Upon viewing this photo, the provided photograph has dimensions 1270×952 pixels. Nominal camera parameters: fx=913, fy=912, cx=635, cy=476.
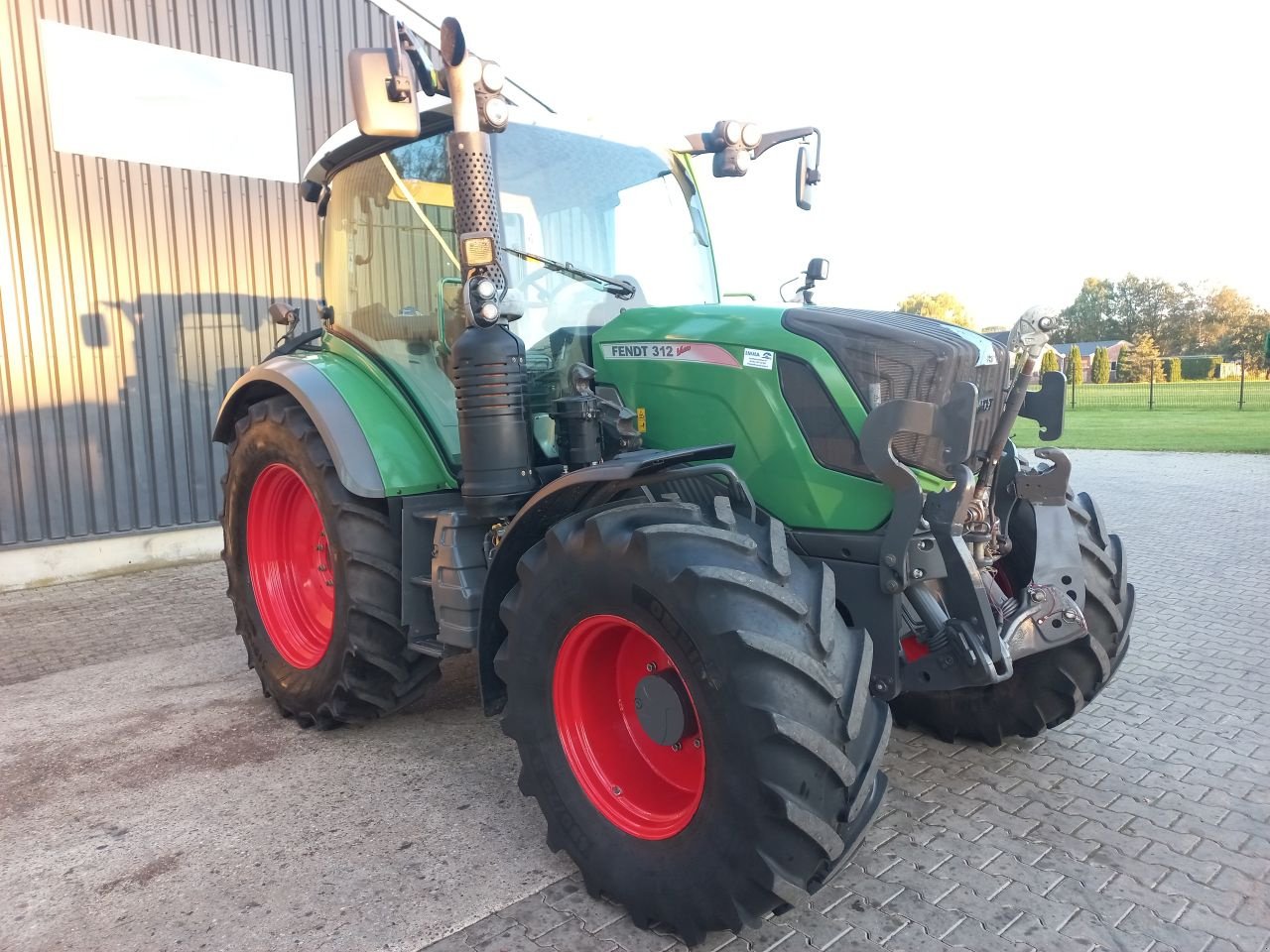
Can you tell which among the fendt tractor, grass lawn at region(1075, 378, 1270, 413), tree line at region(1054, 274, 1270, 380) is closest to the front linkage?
the fendt tractor

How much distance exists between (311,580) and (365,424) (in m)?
1.12

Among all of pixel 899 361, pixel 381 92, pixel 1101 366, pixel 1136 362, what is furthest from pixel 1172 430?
pixel 1136 362

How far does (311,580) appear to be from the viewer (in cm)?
420

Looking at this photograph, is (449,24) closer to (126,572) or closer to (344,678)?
(344,678)

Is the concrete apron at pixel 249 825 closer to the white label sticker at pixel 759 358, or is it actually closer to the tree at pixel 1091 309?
the white label sticker at pixel 759 358

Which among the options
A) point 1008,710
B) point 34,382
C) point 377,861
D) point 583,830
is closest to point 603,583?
point 583,830

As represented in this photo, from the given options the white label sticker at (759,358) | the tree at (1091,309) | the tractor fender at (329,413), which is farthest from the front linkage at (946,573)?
the tree at (1091,309)

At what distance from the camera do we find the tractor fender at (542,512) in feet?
8.07

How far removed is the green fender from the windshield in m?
0.09

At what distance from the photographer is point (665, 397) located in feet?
9.69

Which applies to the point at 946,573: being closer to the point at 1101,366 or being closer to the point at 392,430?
the point at 392,430

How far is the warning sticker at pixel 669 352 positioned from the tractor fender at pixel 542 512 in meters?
0.31

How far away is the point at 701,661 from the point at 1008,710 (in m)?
1.67

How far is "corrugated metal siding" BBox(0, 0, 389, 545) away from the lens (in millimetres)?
6324
